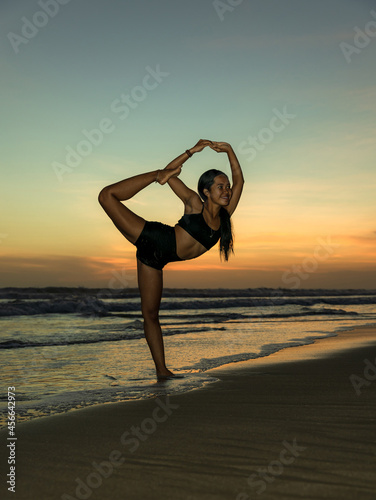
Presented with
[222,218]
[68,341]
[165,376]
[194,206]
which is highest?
[194,206]

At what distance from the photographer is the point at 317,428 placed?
2.97 m

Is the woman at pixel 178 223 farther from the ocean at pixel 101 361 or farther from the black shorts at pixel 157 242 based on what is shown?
the ocean at pixel 101 361

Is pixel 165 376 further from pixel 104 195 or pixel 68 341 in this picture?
pixel 68 341

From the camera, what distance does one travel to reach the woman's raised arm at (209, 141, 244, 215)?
16.2 ft

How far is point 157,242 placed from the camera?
4.70 metres

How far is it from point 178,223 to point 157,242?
28 cm

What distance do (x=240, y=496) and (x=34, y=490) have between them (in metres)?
0.85

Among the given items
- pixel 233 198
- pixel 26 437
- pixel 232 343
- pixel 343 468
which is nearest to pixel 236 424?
pixel 343 468

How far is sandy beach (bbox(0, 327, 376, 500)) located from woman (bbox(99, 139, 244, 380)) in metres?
1.23

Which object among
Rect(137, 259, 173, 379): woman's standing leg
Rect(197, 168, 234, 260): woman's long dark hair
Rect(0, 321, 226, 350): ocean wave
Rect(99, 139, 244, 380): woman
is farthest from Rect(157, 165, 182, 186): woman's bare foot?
Rect(0, 321, 226, 350): ocean wave

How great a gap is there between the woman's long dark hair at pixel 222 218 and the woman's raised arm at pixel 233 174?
13 cm

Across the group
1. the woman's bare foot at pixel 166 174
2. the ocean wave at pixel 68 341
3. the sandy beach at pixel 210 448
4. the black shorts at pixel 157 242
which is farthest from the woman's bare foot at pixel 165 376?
the ocean wave at pixel 68 341

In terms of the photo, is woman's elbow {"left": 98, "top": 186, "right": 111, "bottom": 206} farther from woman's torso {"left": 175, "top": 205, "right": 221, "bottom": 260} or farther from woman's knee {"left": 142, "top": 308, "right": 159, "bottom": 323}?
woman's knee {"left": 142, "top": 308, "right": 159, "bottom": 323}

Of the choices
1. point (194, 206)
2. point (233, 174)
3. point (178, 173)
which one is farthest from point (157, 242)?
point (233, 174)
